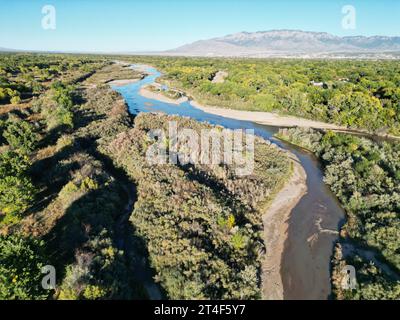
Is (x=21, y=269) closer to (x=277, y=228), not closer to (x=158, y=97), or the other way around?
(x=277, y=228)

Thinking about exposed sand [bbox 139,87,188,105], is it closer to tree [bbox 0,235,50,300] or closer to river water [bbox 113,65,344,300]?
river water [bbox 113,65,344,300]

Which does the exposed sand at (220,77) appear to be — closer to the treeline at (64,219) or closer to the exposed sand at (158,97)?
the exposed sand at (158,97)

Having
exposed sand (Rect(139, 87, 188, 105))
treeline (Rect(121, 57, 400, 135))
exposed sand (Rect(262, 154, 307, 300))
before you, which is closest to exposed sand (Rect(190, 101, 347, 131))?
treeline (Rect(121, 57, 400, 135))

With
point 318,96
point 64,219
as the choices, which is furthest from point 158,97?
point 64,219

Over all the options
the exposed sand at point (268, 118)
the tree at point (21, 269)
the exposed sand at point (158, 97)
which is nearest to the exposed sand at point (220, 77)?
the exposed sand at point (158, 97)
